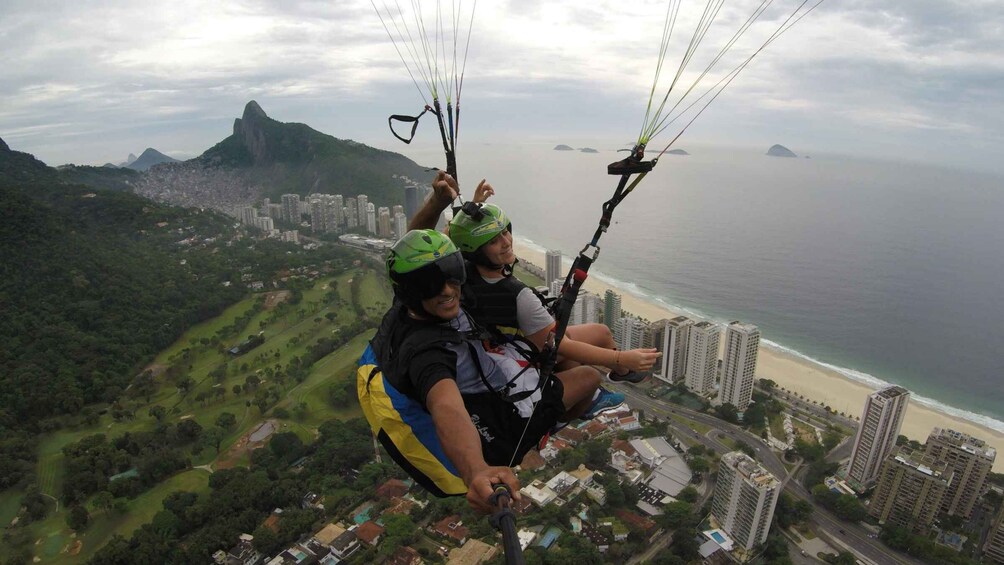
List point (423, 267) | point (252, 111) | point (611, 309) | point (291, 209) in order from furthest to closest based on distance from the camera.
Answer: point (252, 111), point (291, 209), point (611, 309), point (423, 267)

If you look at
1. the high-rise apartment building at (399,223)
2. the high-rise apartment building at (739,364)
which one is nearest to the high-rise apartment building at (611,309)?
the high-rise apartment building at (739,364)

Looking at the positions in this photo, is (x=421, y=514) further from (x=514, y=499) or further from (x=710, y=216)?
(x=710, y=216)

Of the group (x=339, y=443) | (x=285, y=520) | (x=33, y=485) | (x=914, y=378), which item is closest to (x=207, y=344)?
(x=33, y=485)

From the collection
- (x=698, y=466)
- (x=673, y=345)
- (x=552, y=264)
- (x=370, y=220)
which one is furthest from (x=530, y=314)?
(x=370, y=220)

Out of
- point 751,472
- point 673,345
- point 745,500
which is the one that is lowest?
point 745,500

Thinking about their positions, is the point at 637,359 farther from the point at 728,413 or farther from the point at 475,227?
the point at 728,413

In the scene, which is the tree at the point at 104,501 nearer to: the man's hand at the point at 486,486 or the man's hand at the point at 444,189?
the man's hand at the point at 444,189
